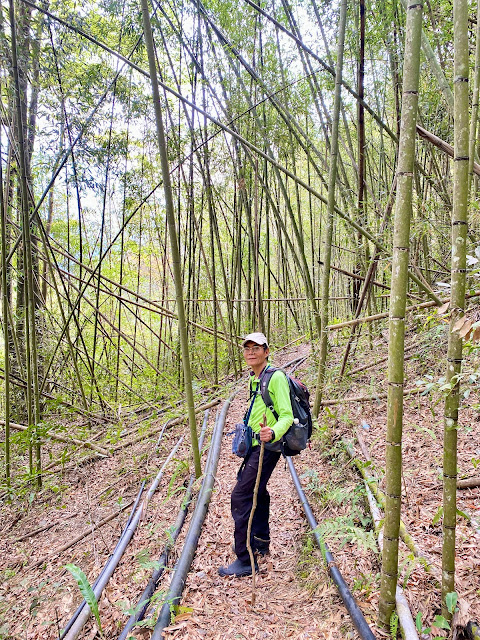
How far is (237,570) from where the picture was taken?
208 cm

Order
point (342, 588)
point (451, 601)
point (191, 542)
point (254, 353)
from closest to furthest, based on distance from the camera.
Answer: point (451, 601), point (342, 588), point (254, 353), point (191, 542)

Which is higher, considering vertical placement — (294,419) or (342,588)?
(294,419)

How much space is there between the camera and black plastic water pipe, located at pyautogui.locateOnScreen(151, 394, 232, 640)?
1684 millimetres

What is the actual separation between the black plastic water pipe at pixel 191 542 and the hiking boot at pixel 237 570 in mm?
178

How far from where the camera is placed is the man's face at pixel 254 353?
6.66 ft

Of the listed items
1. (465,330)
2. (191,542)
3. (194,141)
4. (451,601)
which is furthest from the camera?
(194,141)

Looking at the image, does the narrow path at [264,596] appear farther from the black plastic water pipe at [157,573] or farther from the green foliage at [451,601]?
the green foliage at [451,601]

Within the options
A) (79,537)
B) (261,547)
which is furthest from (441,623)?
(79,537)

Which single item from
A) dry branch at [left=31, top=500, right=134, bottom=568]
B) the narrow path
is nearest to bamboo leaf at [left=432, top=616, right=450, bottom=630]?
the narrow path

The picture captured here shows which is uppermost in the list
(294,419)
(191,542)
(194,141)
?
(194,141)

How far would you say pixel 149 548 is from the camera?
2.29 meters

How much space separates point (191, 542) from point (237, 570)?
11.0 inches

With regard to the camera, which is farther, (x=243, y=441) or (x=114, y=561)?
(x=114, y=561)

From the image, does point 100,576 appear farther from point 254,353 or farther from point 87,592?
point 254,353
